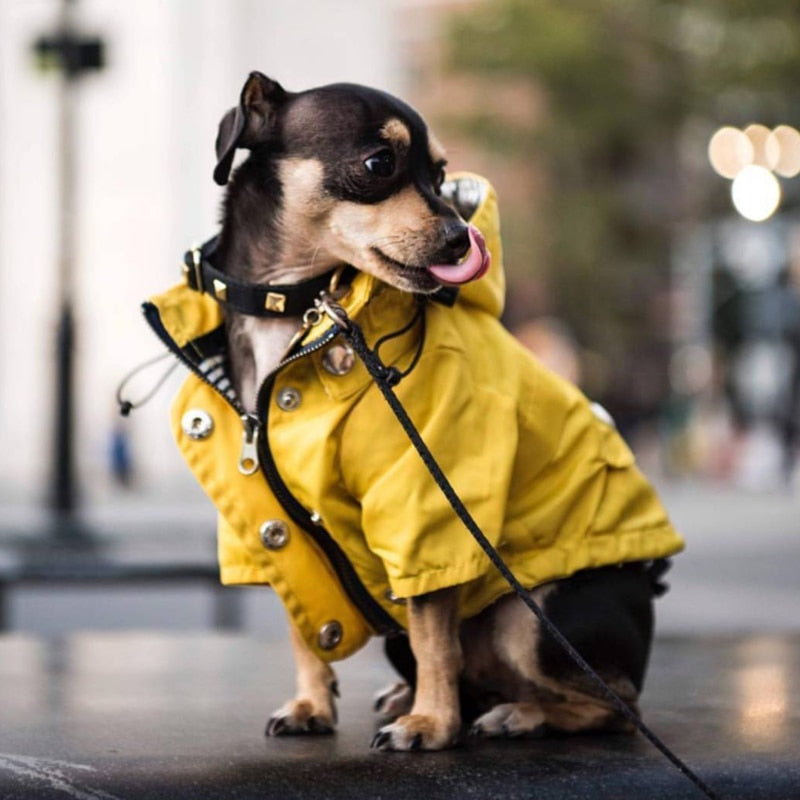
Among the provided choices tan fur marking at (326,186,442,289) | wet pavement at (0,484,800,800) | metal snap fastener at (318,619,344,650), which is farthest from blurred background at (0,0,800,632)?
tan fur marking at (326,186,442,289)

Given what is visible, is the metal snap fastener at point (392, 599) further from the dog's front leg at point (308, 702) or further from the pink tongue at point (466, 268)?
the pink tongue at point (466, 268)

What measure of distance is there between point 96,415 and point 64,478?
11643 millimetres

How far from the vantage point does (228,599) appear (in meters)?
7.41

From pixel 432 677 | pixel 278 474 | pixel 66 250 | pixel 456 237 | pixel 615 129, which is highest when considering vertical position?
pixel 615 129

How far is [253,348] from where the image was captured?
303cm

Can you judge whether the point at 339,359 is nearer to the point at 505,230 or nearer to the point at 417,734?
the point at 417,734

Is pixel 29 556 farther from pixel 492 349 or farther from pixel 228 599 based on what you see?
pixel 492 349

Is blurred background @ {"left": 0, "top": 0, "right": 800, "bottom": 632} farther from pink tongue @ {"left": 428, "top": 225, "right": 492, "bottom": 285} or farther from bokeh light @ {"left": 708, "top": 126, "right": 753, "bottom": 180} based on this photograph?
pink tongue @ {"left": 428, "top": 225, "right": 492, "bottom": 285}

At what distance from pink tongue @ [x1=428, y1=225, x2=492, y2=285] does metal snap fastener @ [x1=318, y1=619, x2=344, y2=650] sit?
66 centimetres

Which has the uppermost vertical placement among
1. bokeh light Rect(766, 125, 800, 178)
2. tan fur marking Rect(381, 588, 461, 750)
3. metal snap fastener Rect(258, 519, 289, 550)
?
bokeh light Rect(766, 125, 800, 178)

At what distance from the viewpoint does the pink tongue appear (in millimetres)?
2842

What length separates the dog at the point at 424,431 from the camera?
2867 millimetres

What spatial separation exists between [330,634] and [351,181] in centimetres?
81

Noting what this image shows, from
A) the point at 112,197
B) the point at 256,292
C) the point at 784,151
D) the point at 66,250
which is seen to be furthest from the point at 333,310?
the point at 784,151
